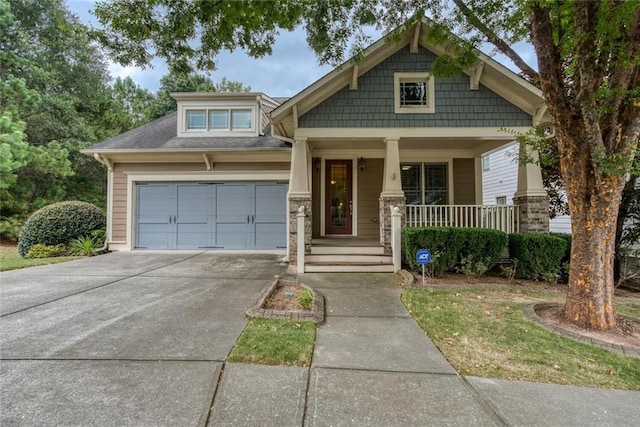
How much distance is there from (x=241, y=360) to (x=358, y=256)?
477cm

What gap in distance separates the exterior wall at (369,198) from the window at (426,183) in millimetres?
862

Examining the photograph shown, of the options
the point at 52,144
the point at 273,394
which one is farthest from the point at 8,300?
the point at 52,144

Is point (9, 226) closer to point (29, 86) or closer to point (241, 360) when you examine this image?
point (29, 86)

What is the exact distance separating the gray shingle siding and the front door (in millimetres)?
2460

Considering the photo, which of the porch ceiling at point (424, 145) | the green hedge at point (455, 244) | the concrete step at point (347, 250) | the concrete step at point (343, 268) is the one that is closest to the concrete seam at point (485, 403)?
the green hedge at point (455, 244)

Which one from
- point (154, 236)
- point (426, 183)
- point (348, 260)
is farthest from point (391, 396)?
point (154, 236)

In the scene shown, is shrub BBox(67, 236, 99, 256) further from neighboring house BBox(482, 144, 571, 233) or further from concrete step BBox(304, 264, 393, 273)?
neighboring house BBox(482, 144, 571, 233)

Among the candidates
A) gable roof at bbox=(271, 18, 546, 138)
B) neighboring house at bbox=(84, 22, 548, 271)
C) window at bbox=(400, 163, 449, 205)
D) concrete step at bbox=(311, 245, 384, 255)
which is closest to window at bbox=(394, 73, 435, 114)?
neighboring house at bbox=(84, 22, 548, 271)

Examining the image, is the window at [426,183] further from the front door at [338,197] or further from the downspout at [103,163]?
the downspout at [103,163]

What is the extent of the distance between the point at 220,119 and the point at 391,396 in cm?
1040

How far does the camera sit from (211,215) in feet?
32.2

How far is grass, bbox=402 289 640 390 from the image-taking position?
9.02 ft

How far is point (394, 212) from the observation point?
696 centimetres

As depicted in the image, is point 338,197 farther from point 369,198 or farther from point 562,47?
point 562,47
